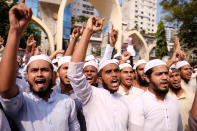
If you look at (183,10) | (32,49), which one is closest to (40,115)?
(32,49)

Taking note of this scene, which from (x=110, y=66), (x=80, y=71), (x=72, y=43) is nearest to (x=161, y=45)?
(x=72, y=43)

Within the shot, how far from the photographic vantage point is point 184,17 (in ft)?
44.2

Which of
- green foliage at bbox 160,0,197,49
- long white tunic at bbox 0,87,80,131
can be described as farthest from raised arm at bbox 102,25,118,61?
green foliage at bbox 160,0,197,49

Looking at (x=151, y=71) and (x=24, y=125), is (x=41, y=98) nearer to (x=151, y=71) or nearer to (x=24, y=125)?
(x=24, y=125)

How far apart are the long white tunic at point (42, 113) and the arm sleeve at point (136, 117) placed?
66 centimetres

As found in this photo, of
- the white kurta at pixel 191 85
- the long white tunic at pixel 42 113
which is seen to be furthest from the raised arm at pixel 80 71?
the white kurta at pixel 191 85

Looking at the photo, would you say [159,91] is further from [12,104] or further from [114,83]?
[12,104]

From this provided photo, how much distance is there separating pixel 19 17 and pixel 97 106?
1.19m

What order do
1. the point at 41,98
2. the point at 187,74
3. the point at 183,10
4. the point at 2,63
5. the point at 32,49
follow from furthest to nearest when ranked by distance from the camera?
the point at 183,10 → the point at 32,49 → the point at 187,74 → the point at 41,98 → the point at 2,63

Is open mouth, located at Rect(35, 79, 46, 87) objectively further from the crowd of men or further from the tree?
the tree

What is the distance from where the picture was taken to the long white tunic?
63.3 inches

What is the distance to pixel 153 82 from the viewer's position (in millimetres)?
2432

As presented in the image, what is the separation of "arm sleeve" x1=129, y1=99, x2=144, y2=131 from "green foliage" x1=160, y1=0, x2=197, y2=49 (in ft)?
42.6

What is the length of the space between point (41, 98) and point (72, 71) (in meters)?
0.41
